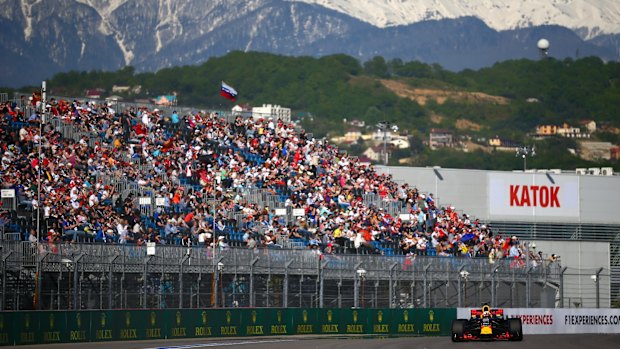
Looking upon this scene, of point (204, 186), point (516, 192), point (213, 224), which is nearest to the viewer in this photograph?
point (213, 224)

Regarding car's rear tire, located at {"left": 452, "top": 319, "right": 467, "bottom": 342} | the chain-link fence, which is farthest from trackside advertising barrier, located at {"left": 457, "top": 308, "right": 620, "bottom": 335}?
car's rear tire, located at {"left": 452, "top": 319, "right": 467, "bottom": 342}

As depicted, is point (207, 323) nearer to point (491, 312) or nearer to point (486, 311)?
point (486, 311)

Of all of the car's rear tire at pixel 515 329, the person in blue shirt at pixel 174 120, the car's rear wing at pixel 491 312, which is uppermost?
the person in blue shirt at pixel 174 120

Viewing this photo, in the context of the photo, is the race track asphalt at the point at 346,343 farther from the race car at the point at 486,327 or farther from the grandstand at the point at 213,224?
the grandstand at the point at 213,224

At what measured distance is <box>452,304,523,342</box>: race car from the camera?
141 feet

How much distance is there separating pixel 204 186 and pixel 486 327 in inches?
586

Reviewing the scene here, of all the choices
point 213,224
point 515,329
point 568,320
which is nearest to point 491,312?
point 515,329

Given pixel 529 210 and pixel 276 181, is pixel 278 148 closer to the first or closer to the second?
pixel 276 181

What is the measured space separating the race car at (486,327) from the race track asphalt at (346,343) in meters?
0.48

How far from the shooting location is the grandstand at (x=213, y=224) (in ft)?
140

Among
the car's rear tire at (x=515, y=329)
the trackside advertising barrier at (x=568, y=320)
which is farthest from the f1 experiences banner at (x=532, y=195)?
the car's rear tire at (x=515, y=329)

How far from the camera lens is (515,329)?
143ft

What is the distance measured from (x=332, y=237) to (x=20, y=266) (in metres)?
17.0

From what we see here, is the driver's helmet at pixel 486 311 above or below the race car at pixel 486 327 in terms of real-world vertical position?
above
